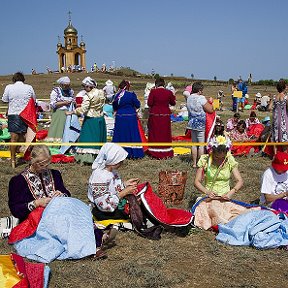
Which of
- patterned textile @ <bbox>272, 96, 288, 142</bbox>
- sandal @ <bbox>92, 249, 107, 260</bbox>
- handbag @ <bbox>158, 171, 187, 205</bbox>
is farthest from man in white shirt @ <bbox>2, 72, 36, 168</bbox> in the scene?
sandal @ <bbox>92, 249, 107, 260</bbox>

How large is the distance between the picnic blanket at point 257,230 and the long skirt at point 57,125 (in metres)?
5.24

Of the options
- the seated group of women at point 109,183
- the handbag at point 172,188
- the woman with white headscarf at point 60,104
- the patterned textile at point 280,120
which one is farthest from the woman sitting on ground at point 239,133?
the seated group of women at point 109,183

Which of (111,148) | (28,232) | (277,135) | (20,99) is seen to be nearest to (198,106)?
(277,135)

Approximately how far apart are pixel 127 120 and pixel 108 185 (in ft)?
14.7

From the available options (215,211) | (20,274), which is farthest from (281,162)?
(20,274)

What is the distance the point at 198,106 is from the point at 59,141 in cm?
303

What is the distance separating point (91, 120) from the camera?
8.51m

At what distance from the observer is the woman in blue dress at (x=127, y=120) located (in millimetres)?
9117

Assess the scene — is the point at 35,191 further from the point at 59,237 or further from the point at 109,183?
the point at 109,183

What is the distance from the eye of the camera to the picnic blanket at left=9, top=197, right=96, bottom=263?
4227 millimetres

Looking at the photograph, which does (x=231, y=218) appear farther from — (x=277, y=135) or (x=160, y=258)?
(x=277, y=135)

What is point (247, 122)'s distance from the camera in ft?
35.1

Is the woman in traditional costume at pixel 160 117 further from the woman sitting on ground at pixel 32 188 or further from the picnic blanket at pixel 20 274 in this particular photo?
the picnic blanket at pixel 20 274

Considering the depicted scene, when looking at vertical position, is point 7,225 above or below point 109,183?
below
